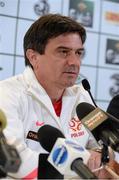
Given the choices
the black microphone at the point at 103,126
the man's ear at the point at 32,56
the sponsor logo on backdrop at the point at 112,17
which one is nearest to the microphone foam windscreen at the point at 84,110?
the black microphone at the point at 103,126

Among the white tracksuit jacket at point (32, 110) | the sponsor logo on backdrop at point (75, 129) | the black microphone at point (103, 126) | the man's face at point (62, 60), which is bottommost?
the sponsor logo on backdrop at point (75, 129)

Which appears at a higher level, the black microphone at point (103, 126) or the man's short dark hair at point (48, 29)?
the man's short dark hair at point (48, 29)

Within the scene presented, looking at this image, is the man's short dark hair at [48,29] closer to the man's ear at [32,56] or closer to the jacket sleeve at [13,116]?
the man's ear at [32,56]

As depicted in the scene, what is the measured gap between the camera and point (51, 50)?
4.49ft

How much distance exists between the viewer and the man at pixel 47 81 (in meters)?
1.29

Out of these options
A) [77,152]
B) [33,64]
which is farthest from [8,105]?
[77,152]

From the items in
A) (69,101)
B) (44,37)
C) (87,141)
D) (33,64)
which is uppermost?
(44,37)

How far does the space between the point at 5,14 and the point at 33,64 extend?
0.59m

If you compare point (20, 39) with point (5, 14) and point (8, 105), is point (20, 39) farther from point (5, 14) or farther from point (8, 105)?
point (8, 105)

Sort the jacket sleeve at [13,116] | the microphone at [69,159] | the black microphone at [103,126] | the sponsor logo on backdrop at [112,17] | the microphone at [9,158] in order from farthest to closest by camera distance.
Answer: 1. the sponsor logo on backdrop at [112,17]
2. the jacket sleeve at [13,116]
3. the black microphone at [103,126]
4. the microphone at [69,159]
5. the microphone at [9,158]

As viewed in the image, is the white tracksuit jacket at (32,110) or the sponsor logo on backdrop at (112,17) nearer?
the white tracksuit jacket at (32,110)

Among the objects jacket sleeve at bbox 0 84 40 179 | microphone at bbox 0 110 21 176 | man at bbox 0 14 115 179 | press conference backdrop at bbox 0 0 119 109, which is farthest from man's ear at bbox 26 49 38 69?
microphone at bbox 0 110 21 176

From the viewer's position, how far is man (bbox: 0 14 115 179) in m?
1.29

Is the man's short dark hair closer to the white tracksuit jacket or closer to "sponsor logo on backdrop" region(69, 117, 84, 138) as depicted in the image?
the white tracksuit jacket
